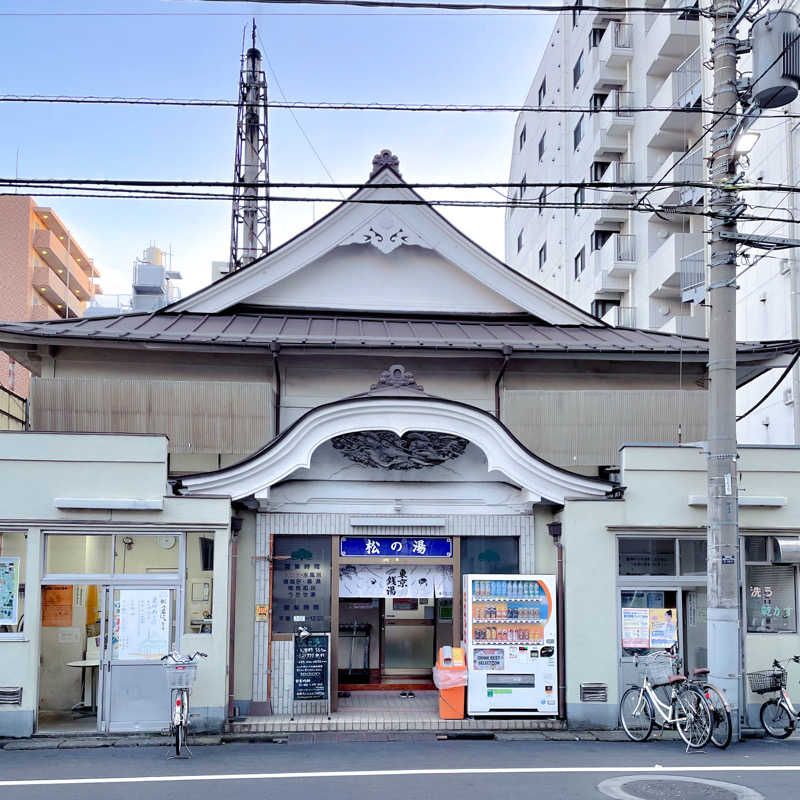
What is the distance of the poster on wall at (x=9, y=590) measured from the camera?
13.4 meters

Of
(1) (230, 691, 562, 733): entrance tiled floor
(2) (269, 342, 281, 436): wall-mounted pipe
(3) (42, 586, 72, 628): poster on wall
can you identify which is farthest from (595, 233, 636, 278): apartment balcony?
(3) (42, 586, 72, 628): poster on wall

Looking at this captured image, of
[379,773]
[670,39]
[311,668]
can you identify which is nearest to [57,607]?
[311,668]

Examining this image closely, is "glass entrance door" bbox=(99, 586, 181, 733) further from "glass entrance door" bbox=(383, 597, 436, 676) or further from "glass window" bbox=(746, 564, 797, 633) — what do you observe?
"glass window" bbox=(746, 564, 797, 633)

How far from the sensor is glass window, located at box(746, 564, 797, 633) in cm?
1427

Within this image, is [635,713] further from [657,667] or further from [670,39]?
[670,39]

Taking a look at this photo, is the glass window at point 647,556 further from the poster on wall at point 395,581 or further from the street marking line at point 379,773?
the street marking line at point 379,773

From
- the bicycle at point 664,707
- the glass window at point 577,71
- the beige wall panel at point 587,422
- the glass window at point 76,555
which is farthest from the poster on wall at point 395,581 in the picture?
the glass window at point 577,71

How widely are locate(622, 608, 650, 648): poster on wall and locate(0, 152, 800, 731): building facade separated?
0.19 metres

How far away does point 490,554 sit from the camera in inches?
597

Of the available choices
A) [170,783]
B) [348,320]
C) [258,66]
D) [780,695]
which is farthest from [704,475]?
[258,66]

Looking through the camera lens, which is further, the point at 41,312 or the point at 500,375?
the point at 41,312

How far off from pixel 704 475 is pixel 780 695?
11.0 ft

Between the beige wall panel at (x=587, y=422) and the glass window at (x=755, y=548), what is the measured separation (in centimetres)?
270

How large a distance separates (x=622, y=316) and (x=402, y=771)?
27.1m
